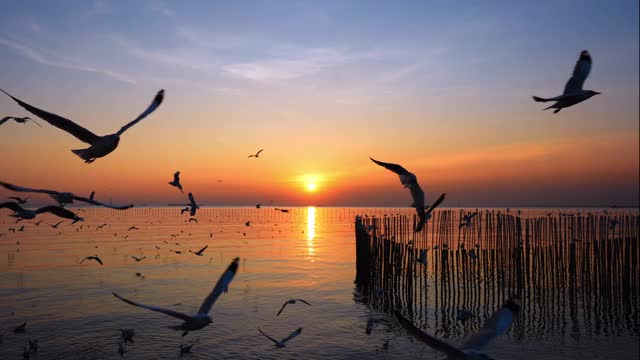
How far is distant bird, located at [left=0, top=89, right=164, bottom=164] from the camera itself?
21.4 ft

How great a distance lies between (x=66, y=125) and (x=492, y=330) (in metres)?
5.76

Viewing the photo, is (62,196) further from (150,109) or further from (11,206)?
(150,109)

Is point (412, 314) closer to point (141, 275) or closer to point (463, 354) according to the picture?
point (463, 354)

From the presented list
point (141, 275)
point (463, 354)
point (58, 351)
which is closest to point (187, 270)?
point (141, 275)

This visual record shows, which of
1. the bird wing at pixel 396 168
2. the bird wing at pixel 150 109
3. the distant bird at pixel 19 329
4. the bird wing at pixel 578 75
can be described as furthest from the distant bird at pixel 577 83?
the distant bird at pixel 19 329

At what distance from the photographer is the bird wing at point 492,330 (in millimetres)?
4945

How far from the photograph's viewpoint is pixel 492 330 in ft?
16.5

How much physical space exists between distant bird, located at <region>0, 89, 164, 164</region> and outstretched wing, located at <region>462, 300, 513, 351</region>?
4.59 meters

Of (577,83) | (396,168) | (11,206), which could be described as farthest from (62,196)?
(577,83)

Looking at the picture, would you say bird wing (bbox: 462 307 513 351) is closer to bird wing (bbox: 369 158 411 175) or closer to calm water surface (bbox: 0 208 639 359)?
bird wing (bbox: 369 158 411 175)

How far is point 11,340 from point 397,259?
13.3m

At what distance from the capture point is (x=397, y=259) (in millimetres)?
20266

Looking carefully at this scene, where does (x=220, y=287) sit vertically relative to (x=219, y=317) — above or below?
above

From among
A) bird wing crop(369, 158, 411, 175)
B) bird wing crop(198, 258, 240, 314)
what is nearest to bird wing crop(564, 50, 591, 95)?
bird wing crop(369, 158, 411, 175)
